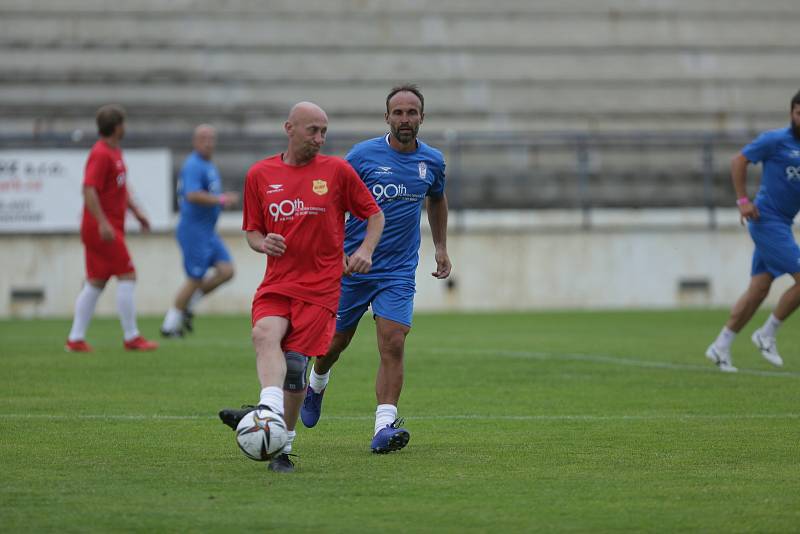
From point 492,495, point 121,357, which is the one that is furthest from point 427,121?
point 492,495

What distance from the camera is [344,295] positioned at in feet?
26.7

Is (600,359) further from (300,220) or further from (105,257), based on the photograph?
(300,220)

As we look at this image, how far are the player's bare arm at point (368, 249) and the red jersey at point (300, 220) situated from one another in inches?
4.0

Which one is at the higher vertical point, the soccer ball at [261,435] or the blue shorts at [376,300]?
the blue shorts at [376,300]

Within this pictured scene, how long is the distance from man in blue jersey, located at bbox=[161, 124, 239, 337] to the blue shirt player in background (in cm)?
835

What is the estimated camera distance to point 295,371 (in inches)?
271

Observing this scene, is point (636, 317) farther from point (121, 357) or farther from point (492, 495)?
point (492, 495)

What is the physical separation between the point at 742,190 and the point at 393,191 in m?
4.81

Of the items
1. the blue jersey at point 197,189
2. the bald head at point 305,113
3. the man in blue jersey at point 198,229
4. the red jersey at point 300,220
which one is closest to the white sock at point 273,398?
the red jersey at point 300,220

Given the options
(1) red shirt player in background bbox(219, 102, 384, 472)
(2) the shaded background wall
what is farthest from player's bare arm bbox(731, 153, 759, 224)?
(2) the shaded background wall

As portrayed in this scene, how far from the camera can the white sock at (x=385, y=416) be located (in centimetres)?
760

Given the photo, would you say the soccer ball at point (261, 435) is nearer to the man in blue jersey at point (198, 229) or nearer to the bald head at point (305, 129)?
the bald head at point (305, 129)

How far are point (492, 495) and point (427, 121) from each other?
1990 centimetres

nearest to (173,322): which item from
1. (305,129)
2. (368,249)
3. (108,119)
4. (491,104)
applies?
(108,119)
